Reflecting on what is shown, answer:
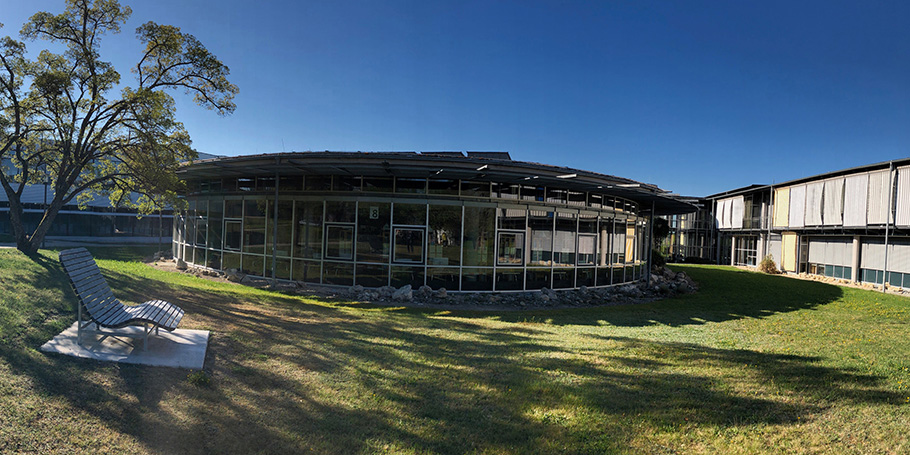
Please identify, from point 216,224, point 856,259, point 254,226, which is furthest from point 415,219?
point 856,259

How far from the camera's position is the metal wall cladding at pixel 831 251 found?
23.3 meters

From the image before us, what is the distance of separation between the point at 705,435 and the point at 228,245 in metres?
16.7

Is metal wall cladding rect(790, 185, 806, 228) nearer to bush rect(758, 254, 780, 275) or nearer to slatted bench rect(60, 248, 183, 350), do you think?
bush rect(758, 254, 780, 275)

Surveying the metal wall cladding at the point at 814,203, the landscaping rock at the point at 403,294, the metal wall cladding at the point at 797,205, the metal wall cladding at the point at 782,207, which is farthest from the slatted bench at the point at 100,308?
the metal wall cladding at the point at 782,207

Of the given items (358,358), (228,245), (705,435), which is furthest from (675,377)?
(228,245)

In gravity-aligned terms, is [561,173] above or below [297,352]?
above

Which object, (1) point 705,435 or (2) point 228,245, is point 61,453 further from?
(2) point 228,245

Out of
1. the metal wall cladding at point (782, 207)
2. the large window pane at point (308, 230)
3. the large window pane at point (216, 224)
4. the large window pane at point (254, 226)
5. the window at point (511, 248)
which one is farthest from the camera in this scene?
the metal wall cladding at point (782, 207)

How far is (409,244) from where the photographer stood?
13438 millimetres

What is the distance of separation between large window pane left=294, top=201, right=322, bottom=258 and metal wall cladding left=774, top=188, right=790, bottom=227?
31651mm

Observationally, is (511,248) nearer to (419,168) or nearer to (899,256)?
(419,168)

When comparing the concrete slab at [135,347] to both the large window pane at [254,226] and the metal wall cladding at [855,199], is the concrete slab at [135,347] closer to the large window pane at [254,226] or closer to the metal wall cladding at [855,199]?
the large window pane at [254,226]

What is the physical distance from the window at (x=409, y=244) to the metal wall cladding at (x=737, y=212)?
111 ft

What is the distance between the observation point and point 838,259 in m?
23.9
